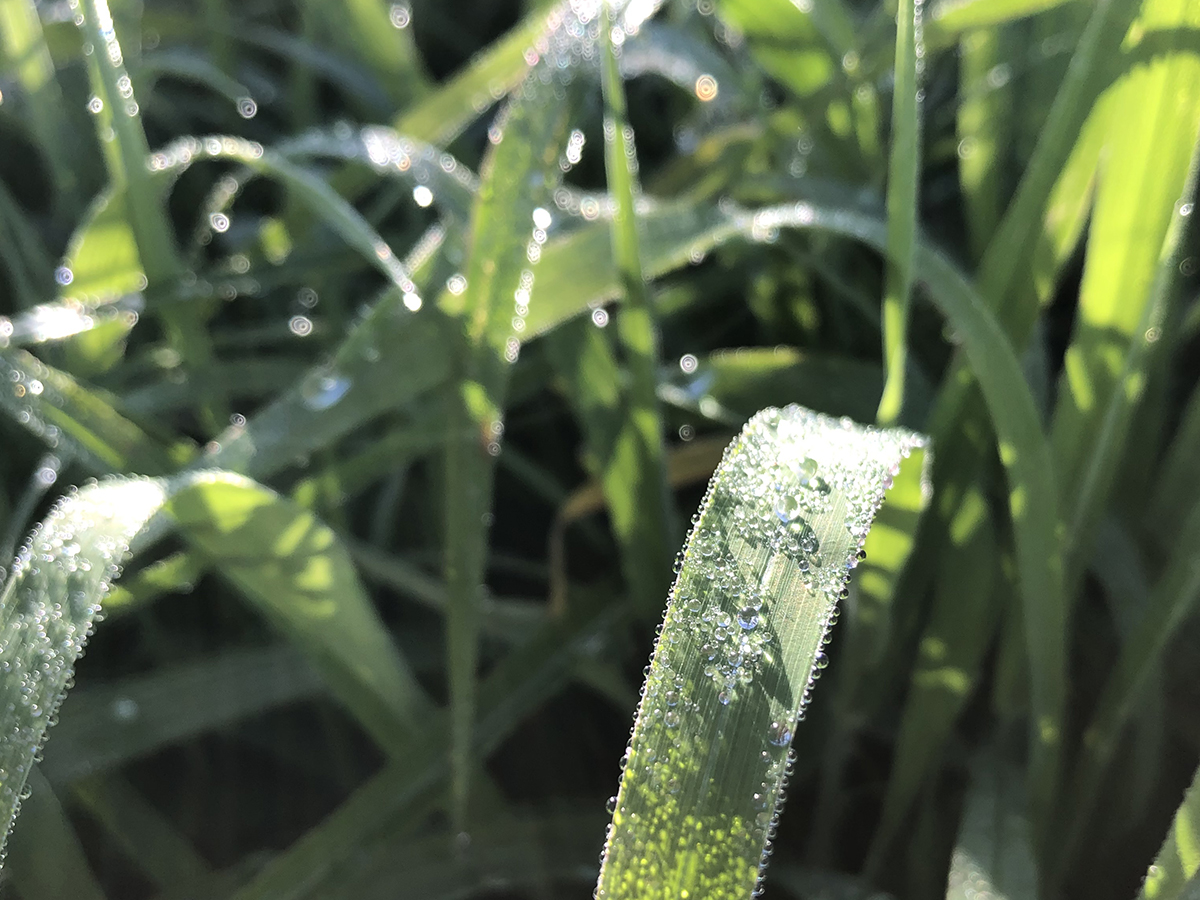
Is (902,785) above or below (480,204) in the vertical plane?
below

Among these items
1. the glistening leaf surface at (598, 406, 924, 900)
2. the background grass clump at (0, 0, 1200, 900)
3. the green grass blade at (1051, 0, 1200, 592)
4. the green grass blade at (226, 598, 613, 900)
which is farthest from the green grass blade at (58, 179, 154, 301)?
the green grass blade at (1051, 0, 1200, 592)

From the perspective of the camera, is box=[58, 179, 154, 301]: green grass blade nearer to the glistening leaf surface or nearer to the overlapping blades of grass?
the overlapping blades of grass

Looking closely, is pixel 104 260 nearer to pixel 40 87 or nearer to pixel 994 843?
pixel 40 87

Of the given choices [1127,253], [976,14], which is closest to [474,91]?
[976,14]

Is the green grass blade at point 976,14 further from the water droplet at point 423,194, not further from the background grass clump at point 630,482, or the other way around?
the water droplet at point 423,194

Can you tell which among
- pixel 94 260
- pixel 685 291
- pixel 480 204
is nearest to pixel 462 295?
pixel 480 204

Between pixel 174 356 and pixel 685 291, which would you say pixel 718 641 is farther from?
pixel 174 356

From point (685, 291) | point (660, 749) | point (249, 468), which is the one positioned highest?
point (685, 291)

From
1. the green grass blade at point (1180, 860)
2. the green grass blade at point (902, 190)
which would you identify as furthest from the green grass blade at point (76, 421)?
the green grass blade at point (1180, 860)
